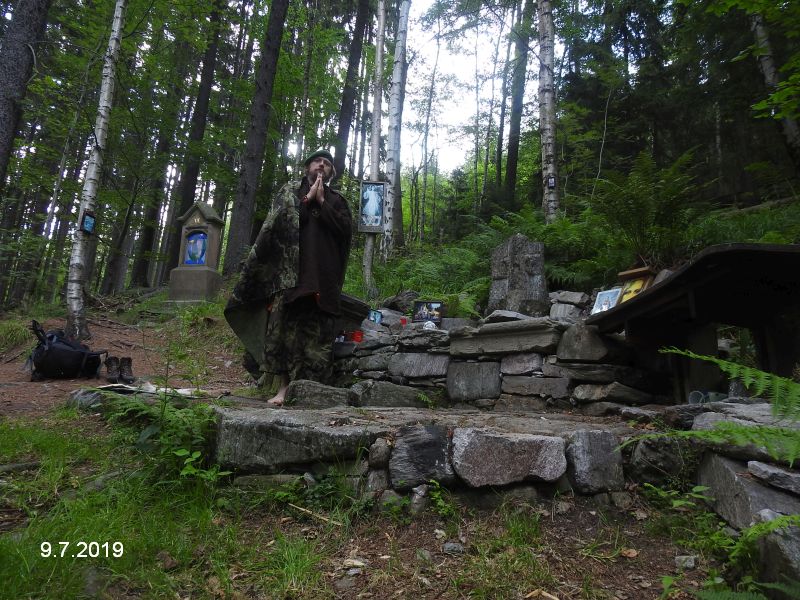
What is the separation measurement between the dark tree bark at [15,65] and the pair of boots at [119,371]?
2.77m

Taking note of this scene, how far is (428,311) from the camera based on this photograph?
5875mm

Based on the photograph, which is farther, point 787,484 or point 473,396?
point 473,396

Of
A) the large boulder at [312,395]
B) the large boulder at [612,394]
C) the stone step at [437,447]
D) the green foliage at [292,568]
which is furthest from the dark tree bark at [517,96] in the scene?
the green foliage at [292,568]

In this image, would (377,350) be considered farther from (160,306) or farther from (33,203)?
(33,203)

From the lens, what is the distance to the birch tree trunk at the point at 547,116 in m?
9.40

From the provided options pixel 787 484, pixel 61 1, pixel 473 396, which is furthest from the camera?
pixel 61 1

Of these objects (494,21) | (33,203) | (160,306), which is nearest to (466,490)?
(160,306)

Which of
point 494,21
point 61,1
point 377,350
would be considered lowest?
point 377,350

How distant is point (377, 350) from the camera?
4.94 metres

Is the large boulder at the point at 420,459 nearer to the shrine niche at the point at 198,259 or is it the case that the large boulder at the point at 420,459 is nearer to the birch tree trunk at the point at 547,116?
the birch tree trunk at the point at 547,116

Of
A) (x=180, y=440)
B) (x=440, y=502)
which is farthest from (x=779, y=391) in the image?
(x=180, y=440)

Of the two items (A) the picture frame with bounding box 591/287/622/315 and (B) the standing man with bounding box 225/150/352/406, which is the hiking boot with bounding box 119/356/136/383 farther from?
(A) the picture frame with bounding box 591/287/622/315

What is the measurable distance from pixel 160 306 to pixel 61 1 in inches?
371

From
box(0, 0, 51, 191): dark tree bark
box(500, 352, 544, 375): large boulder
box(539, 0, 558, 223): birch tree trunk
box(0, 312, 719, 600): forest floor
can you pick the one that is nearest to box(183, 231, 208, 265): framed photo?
box(0, 0, 51, 191): dark tree bark
